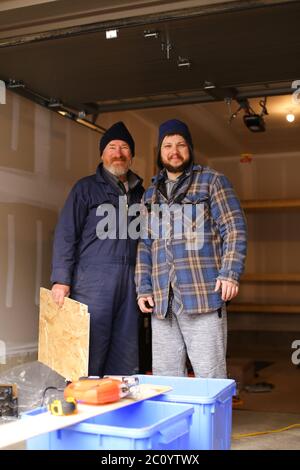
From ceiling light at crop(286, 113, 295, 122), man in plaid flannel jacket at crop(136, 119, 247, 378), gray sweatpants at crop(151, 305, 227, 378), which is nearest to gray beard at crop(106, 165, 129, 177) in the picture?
man in plaid flannel jacket at crop(136, 119, 247, 378)

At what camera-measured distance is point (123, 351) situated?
3.41 metres

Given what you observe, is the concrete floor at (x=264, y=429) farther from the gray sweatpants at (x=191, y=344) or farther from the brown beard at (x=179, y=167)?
the brown beard at (x=179, y=167)

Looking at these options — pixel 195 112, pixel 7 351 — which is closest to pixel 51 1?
pixel 7 351

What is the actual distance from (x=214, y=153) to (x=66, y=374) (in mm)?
5604

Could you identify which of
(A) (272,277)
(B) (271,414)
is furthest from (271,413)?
(A) (272,277)

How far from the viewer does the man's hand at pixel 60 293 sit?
329 centimetres

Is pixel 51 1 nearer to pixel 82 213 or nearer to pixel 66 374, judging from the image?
pixel 82 213

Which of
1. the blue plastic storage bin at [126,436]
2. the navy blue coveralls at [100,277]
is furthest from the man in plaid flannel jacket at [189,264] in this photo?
the blue plastic storage bin at [126,436]

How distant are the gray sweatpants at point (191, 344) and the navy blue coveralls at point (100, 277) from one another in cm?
36

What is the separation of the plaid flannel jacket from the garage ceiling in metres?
0.76

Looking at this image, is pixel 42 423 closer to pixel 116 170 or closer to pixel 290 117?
pixel 116 170

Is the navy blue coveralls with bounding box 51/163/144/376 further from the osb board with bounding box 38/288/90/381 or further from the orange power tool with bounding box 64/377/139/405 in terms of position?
the orange power tool with bounding box 64/377/139/405

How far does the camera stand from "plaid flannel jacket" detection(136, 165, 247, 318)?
2.93 metres
